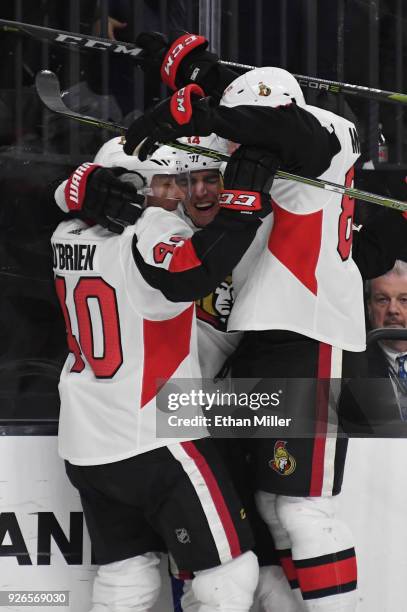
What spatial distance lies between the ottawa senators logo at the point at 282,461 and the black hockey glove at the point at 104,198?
2.06 feet

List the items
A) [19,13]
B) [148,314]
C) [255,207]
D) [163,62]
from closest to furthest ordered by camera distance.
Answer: [255,207] < [148,314] < [163,62] < [19,13]

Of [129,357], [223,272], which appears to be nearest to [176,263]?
[223,272]

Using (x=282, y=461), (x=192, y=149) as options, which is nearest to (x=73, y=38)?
(x=192, y=149)

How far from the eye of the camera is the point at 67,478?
278cm

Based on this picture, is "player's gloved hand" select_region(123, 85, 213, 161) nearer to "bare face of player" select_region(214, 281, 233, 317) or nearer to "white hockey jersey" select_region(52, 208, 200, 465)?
"white hockey jersey" select_region(52, 208, 200, 465)

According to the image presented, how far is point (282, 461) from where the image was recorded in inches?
98.0

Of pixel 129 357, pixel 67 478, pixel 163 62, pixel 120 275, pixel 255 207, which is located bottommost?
pixel 67 478

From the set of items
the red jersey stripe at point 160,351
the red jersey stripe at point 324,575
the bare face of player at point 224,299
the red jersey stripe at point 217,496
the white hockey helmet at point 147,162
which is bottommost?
the red jersey stripe at point 324,575

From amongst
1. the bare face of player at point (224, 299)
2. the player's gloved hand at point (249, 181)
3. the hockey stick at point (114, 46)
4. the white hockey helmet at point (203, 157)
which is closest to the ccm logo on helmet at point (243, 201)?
the player's gloved hand at point (249, 181)

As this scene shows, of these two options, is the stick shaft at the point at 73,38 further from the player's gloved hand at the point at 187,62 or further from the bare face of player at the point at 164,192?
the bare face of player at the point at 164,192

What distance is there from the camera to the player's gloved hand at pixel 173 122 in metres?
2.24

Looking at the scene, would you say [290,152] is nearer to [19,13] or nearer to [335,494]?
[335,494]

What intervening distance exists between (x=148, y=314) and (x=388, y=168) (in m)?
1.02

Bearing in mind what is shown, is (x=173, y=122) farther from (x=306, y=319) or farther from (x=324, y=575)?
(x=324, y=575)
